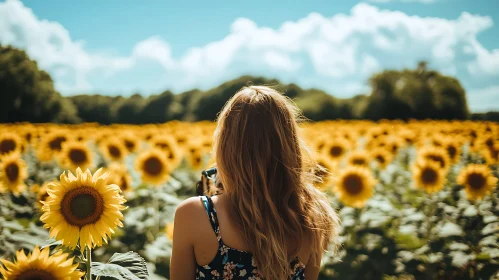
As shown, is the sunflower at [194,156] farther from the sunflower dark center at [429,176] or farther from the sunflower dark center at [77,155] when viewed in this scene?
the sunflower dark center at [429,176]

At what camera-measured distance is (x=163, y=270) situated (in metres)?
4.37

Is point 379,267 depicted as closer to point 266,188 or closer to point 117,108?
point 266,188

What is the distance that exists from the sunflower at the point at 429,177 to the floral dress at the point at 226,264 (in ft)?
15.1

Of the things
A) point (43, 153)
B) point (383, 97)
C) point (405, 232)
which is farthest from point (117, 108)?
point (405, 232)

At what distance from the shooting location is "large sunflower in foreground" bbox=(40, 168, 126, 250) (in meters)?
2.26

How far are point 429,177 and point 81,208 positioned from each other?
5133mm

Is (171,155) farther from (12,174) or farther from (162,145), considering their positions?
(12,174)

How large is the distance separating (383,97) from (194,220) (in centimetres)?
5230

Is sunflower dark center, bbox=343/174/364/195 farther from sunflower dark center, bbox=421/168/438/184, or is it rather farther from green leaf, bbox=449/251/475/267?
green leaf, bbox=449/251/475/267

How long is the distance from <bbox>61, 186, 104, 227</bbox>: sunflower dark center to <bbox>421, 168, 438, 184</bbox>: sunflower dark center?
5028 millimetres

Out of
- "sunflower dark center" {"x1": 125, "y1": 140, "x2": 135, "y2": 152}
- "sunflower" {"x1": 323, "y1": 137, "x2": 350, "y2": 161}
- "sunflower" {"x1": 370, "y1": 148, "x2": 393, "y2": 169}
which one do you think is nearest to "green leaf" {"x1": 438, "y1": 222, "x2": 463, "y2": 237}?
"sunflower" {"x1": 370, "y1": 148, "x2": 393, "y2": 169}

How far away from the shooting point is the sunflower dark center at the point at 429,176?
6.09 m

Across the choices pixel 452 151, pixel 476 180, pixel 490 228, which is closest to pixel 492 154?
pixel 452 151

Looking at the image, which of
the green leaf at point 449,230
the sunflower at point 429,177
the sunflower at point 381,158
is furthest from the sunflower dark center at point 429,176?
the sunflower at point 381,158
